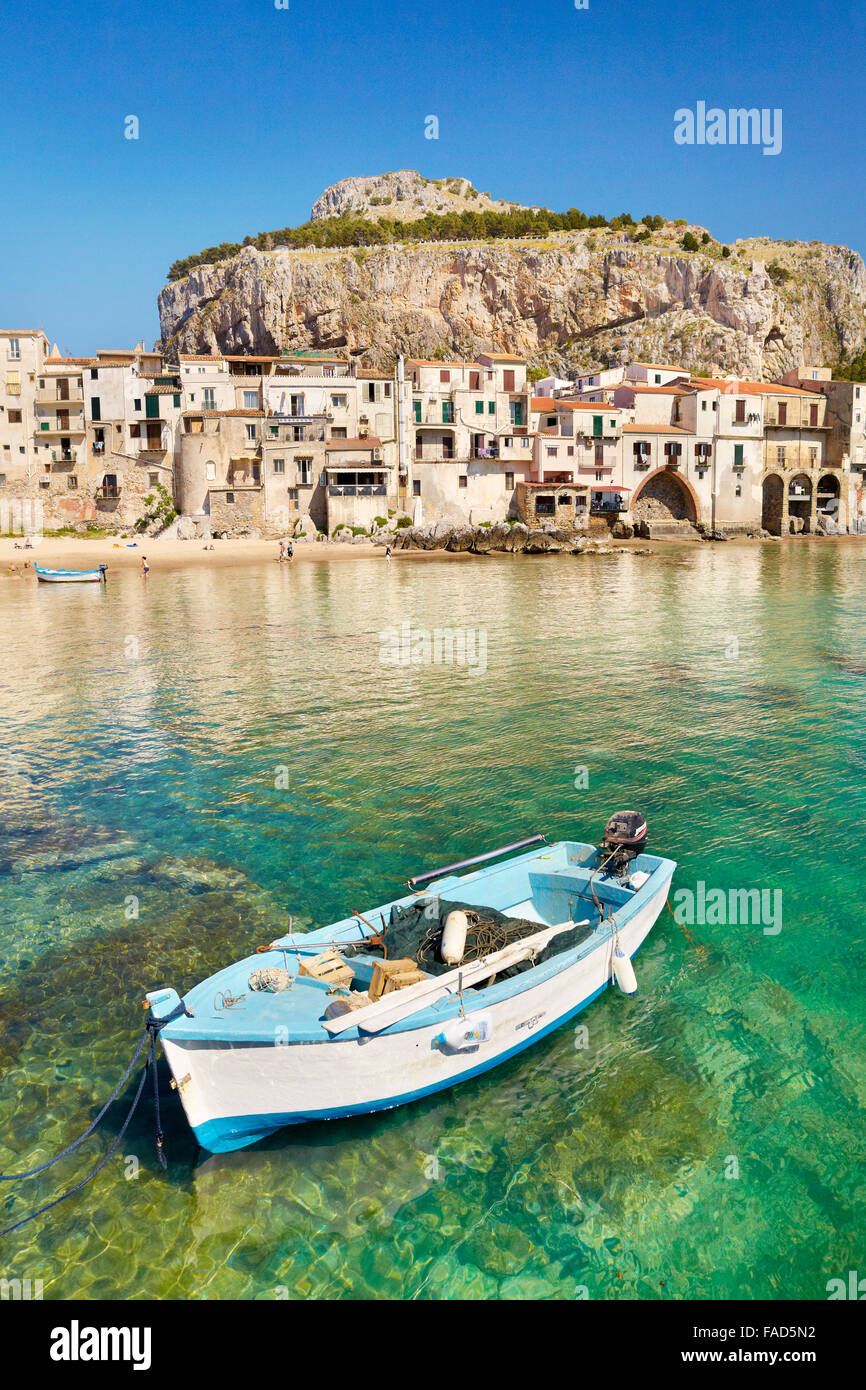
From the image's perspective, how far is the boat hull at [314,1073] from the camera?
273 inches

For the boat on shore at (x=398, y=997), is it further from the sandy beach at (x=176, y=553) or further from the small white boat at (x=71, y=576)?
the sandy beach at (x=176, y=553)

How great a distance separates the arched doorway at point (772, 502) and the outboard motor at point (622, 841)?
78716 mm

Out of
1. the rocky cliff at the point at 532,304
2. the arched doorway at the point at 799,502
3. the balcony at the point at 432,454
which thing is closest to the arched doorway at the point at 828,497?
the arched doorway at the point at 799,502

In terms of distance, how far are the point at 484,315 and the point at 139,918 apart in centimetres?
11345

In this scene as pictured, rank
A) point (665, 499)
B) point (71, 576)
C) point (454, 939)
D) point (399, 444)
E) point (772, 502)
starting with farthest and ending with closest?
point (772, 502), point (665, 499), point (399, 444), point (71, 576), point (454, 939)

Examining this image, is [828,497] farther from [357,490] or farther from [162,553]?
[162,553]

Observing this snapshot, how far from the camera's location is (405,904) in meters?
9.62

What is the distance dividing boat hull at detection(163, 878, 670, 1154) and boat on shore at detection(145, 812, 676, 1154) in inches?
0.5

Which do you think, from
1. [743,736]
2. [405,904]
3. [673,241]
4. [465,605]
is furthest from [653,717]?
[673,241]

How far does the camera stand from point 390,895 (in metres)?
→ 11.4

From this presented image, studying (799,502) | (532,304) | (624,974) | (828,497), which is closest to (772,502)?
(799,502)

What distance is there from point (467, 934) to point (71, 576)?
46.1 m

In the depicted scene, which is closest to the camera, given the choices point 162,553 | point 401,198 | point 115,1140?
point 115,1140
